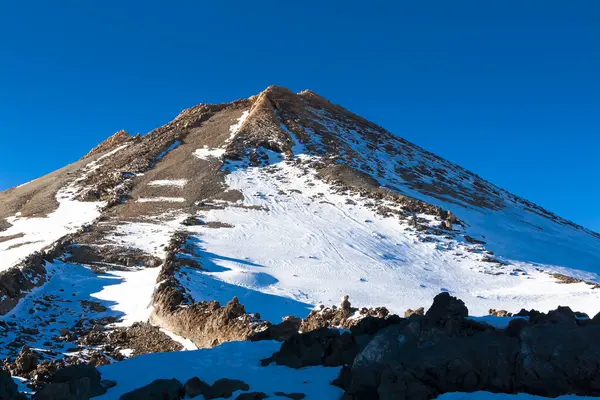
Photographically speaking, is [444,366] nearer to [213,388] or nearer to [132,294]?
[213,388]

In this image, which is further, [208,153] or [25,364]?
[208,153]

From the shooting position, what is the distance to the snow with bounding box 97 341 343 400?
25.4ft

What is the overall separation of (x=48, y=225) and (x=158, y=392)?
95.2 ft

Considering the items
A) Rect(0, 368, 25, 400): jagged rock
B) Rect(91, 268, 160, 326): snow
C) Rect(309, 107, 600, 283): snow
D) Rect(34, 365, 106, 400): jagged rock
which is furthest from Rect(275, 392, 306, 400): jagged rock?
Rect(309, 107, 600, 283): snow

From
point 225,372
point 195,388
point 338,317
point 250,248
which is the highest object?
point 250,248

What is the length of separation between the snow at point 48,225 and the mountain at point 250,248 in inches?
7.7

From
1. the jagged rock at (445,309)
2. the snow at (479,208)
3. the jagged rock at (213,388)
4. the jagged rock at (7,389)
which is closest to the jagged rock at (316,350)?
the jagged rock at (213,388)

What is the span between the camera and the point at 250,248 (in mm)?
27031

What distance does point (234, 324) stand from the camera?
13.8 m

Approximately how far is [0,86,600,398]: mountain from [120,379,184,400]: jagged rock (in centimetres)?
52

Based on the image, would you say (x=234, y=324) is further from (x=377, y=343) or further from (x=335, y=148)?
(x=335, y=148)

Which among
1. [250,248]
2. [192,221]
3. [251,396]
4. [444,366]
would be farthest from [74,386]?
[192,221]

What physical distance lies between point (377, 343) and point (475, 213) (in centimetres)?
3402

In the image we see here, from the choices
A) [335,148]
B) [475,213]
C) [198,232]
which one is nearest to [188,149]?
[335,148]
